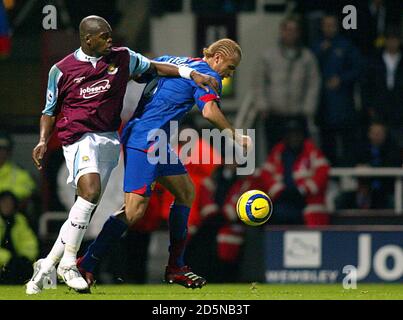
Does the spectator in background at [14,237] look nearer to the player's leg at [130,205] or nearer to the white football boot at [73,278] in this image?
the player's leg at [130,205]

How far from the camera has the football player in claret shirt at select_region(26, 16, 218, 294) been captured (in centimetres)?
1039

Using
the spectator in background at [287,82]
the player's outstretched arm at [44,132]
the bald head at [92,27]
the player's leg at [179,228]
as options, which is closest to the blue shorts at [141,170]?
the player's leg at [179,228]

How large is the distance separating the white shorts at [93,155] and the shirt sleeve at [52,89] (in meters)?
0.32

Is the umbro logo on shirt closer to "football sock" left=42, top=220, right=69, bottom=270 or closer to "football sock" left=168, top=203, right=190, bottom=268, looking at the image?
"football sock" left=42, top=220, right=69, bottom=270

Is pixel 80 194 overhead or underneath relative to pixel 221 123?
underneath

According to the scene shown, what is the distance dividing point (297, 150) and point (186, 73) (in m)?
4.13

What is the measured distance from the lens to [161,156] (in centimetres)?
1084

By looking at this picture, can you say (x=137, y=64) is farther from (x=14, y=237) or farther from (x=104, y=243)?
(x=14, y=237)

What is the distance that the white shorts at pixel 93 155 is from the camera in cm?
1041

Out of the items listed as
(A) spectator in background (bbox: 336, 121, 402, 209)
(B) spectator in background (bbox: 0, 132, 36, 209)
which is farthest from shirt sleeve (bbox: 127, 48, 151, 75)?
(A) spectator in background (bbox: 336, 121, 402, 209)

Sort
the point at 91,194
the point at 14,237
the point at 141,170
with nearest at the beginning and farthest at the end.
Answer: the point at 91,194 < the point at 141,170 < the point at 14,237

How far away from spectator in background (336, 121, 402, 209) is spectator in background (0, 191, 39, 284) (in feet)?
11.9
